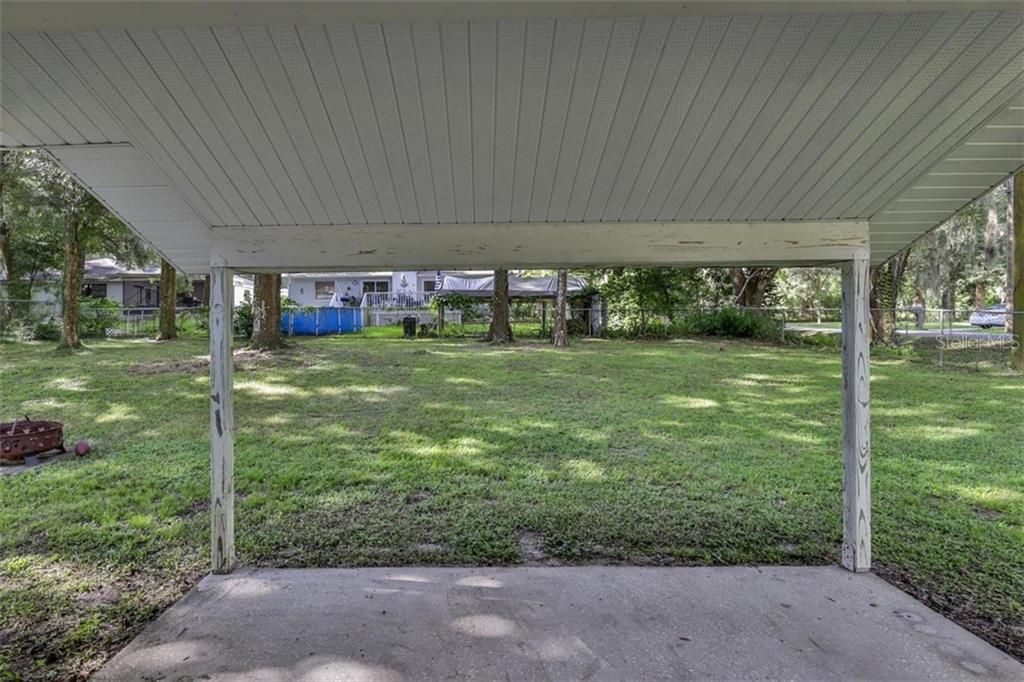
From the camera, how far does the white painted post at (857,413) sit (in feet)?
9.25

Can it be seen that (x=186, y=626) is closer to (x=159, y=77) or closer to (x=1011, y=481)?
(x=159, y=77)

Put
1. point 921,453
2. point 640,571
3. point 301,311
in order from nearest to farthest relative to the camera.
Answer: point 640,571 < point 921,453 < point 301,311

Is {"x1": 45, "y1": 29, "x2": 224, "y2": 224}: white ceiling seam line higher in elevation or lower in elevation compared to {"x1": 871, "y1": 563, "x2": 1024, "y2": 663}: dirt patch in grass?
higher

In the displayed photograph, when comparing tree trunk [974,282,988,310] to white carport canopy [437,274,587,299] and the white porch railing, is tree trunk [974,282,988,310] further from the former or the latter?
the white porch railing

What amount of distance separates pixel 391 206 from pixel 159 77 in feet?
3.28

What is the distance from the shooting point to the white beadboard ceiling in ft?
5.79

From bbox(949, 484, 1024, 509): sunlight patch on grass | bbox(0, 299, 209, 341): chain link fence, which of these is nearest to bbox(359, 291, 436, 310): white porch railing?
bbox(0, 299, 209, 341): chain link fence

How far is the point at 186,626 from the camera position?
2402 mm

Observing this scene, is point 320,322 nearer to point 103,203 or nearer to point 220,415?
point 103,203

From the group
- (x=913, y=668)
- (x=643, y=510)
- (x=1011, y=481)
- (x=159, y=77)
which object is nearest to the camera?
(x=159, y=77)

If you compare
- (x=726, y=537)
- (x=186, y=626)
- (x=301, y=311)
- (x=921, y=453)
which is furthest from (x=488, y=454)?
(x=301, y=311)

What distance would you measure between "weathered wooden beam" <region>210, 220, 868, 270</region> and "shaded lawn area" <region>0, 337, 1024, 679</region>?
1.66 metres

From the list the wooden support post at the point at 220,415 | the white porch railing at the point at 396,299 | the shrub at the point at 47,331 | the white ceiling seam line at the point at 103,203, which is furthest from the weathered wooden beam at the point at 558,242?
the white porch railing at the point at 396,299

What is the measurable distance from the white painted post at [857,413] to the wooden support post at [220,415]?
10.4 ft
